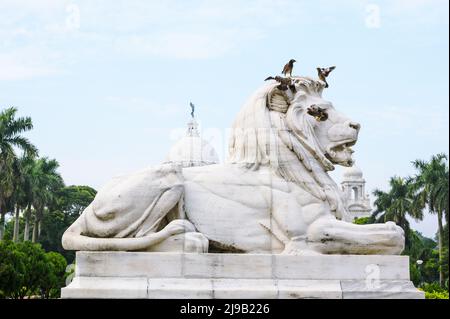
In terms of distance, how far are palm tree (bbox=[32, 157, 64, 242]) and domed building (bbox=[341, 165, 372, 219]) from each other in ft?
109

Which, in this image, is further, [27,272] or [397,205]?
[397,205]

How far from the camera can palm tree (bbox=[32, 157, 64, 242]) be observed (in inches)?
1740

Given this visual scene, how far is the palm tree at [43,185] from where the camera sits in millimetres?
44188

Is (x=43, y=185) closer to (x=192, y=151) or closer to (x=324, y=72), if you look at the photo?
(x=192, y=151)

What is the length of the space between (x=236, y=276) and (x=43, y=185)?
123 ft

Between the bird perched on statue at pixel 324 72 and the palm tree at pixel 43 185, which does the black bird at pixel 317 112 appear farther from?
the palm tree at pixel 43 185

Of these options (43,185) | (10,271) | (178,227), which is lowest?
(178,227)

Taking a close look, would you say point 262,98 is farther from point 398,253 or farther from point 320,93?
point 398,253

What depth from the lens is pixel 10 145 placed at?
37.1 metres

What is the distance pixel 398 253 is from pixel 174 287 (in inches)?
116

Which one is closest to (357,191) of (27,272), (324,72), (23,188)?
(23,188)

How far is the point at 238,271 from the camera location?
31.9ft
